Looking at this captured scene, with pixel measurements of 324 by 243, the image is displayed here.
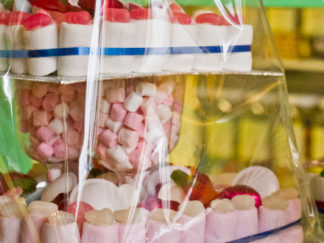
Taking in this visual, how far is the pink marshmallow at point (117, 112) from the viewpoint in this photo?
2.05 ft

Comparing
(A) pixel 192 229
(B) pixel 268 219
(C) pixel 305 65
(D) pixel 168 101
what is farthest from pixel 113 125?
(C) pixel 305 65

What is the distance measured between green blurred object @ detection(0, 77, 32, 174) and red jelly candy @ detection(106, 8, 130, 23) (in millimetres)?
209

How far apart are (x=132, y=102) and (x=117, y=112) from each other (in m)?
0.03

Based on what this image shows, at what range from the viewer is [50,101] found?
628 mm

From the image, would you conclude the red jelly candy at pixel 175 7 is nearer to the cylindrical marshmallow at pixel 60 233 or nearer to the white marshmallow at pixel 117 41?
the white marshmallow at pixel 117 41

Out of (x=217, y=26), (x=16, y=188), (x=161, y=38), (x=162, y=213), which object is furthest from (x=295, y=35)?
(x=16, y=188)

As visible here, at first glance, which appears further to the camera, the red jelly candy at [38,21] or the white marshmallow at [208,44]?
the white marshmallow at [208,44]

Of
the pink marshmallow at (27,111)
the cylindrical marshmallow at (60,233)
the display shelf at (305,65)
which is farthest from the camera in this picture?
the display shelf at (305,65)

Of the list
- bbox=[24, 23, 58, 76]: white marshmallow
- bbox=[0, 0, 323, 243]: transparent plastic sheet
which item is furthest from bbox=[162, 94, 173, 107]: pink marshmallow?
bbox=[24, 23, 58, 76]: white marshmallow

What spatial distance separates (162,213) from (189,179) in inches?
3.7

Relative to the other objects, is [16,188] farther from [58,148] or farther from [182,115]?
[182,115]

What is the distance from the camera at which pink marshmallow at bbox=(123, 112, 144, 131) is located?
625 millimetres

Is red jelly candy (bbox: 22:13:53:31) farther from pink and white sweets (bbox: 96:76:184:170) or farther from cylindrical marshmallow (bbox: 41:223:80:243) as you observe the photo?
cylindrical marshmallow (bbox: 41:223:80:243)

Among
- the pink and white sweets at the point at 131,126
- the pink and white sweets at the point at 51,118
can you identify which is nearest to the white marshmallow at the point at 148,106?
the pink and white sweets at the point at 131,126
